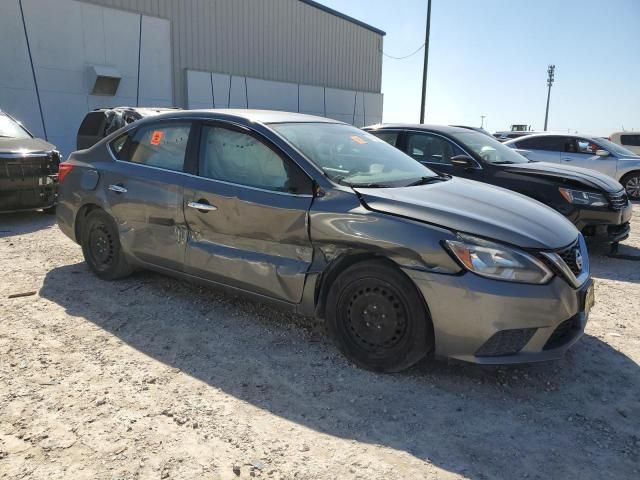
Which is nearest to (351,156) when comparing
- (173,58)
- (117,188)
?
(117,188)

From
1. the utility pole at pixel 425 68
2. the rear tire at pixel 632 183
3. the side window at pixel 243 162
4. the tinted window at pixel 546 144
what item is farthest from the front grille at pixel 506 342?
the utility pole at pixel 425 68

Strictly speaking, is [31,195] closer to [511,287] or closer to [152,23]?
[511,287]

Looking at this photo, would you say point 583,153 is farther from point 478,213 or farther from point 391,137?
point 478,213

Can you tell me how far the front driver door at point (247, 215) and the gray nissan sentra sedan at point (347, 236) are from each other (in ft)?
0.03

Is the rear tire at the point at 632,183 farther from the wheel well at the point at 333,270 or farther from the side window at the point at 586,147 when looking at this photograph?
the wheel well at the point at 333,270

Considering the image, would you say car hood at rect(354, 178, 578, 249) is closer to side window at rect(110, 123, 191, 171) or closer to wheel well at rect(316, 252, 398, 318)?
wheel well at rect(316, 252, 398, 318)

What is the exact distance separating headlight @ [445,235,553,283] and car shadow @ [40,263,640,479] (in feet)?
2.43

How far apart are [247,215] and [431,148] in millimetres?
3943

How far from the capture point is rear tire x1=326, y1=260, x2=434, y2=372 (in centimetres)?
304

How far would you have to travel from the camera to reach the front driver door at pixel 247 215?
3.48 metres

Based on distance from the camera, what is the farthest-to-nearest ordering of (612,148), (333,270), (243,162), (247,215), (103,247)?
(612,148), (103,247), (243,162), (247,215), (333,270)

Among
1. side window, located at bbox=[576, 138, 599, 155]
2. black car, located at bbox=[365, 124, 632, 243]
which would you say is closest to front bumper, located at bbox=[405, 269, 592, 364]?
black car, located at bbox=[365, 124, 632, 243]

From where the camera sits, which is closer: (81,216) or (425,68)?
(81,216)

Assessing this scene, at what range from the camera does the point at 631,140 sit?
17.1 meters
